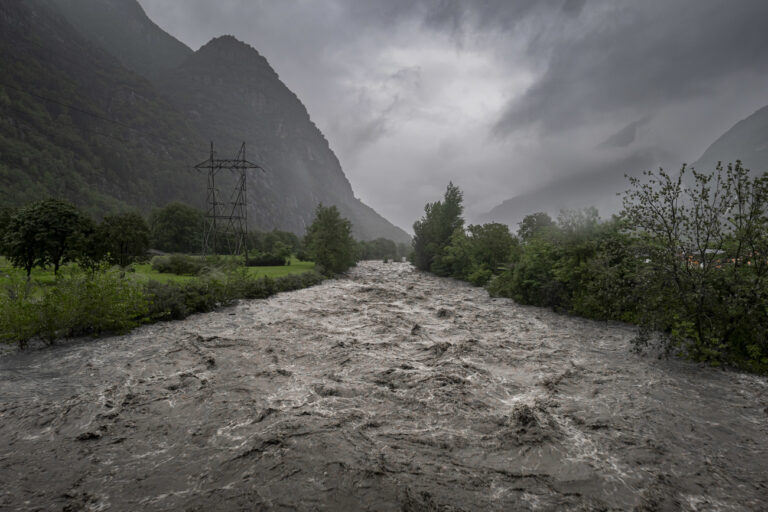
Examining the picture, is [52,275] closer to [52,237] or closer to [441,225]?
[52,237]

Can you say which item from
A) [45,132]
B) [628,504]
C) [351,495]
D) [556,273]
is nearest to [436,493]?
[351,495]

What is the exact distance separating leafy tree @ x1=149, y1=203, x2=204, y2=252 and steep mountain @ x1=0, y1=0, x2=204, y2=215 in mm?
45356

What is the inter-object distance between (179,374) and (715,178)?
53.6ft

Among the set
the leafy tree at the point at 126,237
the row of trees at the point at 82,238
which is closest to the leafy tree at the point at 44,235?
the row of trees at the point at 82,238

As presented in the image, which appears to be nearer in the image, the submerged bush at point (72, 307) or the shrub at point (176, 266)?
the submerged bush at point (72, 307)

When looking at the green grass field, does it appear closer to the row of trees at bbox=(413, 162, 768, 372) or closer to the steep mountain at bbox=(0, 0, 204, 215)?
the row of trees at bbox=(413, 162, 768, 372)

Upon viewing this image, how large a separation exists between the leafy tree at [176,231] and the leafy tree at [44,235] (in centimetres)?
4602

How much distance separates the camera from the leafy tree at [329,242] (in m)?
43.7

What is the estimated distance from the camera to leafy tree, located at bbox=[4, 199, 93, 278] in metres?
15.6

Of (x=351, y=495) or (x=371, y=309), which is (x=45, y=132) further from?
(x=351, y=495)

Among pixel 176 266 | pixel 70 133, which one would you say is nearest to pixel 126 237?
pixel 176 266

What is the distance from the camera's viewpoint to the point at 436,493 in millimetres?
4656

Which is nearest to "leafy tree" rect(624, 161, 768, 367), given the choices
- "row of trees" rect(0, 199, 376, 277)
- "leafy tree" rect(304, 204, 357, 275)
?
"row of trees" rect(0, 199, 376, 277)

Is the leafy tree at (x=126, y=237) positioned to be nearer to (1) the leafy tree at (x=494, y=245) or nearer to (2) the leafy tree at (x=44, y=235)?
(2) the leafy tree at (x=44, y=235)
